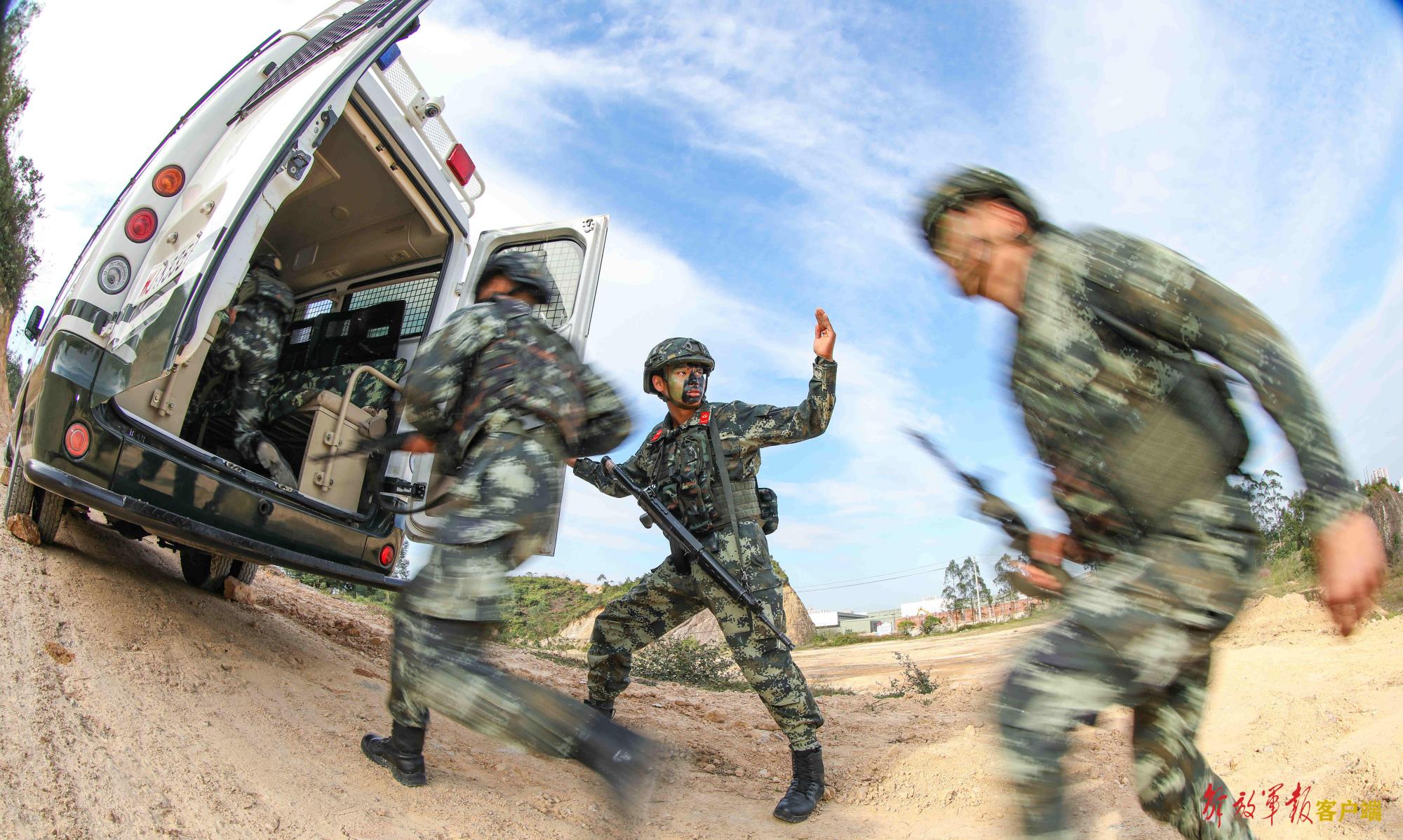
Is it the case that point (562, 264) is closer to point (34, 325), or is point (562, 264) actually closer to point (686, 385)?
point (686, 385)

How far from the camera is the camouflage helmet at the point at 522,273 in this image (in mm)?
2602

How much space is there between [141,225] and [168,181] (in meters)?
0.24

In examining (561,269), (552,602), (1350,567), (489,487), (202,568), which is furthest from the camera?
(552,602)

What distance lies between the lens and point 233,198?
9.52ft

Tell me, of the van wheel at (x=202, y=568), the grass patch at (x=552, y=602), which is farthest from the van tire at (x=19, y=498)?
the grass patch at (x=552, y=602)

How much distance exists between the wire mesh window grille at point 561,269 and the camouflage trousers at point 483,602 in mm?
1879

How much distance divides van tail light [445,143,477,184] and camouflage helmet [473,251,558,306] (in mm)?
1796

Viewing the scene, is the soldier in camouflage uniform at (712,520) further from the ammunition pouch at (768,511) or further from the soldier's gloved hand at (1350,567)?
the soldier's gloved hand at (1350,567)

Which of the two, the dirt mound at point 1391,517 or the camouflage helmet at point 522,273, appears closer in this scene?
the camouflage helmet at point 522,273

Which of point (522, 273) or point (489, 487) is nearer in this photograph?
point (489, 487)

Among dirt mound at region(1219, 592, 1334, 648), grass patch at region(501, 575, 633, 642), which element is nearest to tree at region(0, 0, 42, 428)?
grass patch at region(501, 575, 633, 642)

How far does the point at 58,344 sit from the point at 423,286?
6.49 feet

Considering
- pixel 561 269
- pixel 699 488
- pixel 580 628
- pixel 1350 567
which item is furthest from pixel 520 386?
pixel 580 628

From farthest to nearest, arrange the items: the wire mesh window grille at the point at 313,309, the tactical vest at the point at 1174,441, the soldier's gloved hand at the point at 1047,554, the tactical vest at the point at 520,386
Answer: the wire mesh window grille at the point at 313,309 < the tactical vest at the point at 520,386 < the soldier's gloved hand at the point at 1047,554 < the tactical vest at the point at 1174,441
